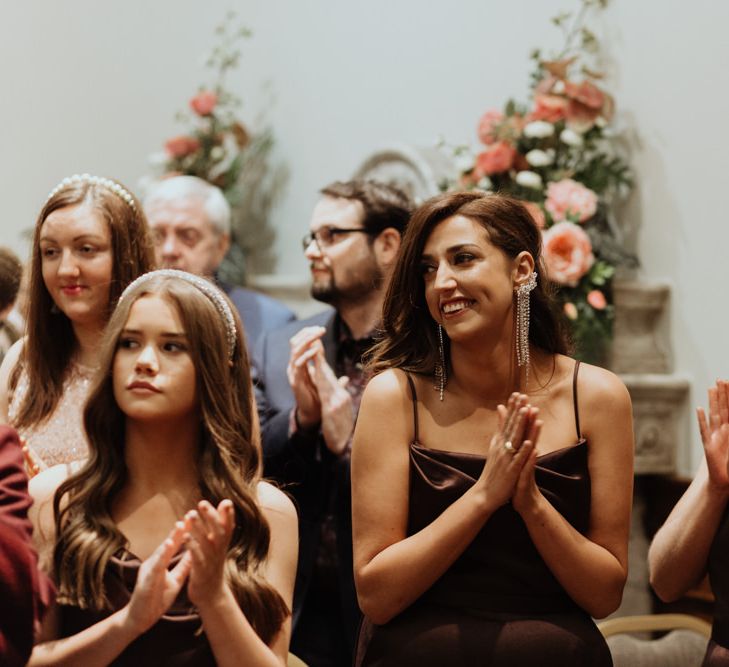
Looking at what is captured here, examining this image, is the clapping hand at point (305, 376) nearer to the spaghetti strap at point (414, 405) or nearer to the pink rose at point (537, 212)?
the spaghetti strap at point (414, 405)

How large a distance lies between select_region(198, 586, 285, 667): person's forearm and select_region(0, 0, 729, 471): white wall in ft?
7.83

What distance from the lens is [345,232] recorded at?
163 inches

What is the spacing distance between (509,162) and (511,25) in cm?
98

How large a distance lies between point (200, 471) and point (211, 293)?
15.4 inches

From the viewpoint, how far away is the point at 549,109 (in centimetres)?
446

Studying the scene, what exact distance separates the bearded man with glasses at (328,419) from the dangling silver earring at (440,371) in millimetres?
645

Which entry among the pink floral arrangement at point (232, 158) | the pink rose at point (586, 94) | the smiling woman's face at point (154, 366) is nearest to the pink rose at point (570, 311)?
the pink rose at point (586, 94)

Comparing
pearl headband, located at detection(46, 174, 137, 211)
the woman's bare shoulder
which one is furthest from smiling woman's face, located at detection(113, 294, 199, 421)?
pearl headband, located at detection(46, 174, 137, 211)

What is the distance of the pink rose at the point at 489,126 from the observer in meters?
4.57

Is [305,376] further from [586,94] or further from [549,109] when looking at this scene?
[586,94]

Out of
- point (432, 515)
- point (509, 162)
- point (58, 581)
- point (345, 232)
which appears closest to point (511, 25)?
point (509, 162)

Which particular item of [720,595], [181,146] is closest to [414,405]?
[720,595]

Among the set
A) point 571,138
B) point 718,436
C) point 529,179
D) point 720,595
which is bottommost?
point 720,595

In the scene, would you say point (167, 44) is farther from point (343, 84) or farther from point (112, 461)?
point (112, 461)
